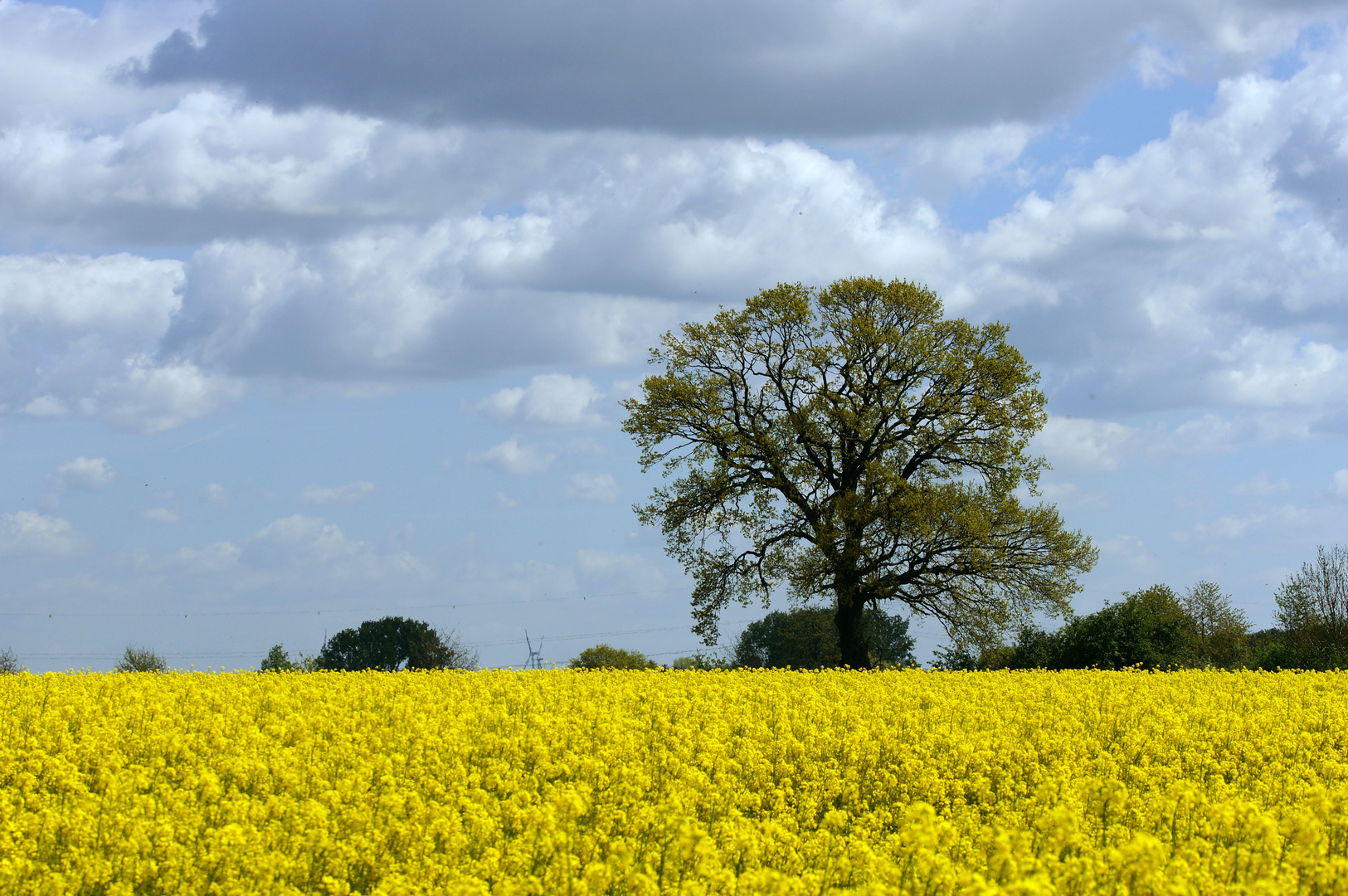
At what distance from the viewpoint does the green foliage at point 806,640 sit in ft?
217

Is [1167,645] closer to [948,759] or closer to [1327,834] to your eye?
[948,759]

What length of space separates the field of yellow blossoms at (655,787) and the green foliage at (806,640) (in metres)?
46.6

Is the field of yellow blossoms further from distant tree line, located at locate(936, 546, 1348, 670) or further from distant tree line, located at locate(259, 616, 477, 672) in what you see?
distant tree line, located at locate(259, 616, 477, 672)

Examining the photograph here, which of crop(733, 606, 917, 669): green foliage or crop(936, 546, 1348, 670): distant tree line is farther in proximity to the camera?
crop(733, 606, 917, 669): green foliage

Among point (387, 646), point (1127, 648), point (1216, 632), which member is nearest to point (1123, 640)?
point (1127, 648)

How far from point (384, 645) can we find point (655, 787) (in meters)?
60.3

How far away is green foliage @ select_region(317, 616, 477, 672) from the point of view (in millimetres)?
63125

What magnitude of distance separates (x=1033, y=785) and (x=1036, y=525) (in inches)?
859

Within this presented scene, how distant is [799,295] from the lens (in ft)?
107

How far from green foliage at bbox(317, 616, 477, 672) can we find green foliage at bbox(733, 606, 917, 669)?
1848cm

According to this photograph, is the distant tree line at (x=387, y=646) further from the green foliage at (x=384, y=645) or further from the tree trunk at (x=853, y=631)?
the tree trunk at (x=853, y=631)

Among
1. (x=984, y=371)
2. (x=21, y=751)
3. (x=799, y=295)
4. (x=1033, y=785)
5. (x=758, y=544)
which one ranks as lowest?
(x=1033, y=785)

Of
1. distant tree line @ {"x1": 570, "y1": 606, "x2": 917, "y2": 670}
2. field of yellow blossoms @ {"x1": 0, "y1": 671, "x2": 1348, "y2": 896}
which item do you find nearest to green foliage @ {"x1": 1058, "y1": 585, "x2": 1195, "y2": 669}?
field of yellow blossoms @ {"x1": 0, "y1": 671, "x2": 1348, "y2": 896}

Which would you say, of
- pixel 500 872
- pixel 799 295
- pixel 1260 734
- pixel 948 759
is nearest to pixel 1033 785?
pixel 948 759
